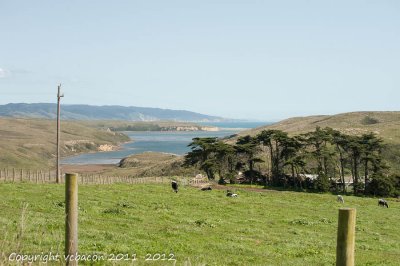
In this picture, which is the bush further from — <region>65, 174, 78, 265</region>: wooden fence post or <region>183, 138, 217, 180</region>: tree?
<region>65, 174, 78, 265</region>: wooden fence post

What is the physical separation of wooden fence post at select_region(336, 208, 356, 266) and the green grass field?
655 cm

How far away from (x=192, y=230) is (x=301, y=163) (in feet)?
190

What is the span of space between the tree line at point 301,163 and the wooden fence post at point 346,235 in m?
71.5

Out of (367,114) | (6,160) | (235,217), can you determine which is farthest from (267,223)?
(367,114)

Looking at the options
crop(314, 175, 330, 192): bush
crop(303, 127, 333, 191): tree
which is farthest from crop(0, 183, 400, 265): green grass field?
crop(303, 127, 333, 191): tree

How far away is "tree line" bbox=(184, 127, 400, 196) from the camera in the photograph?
7750 centimetres

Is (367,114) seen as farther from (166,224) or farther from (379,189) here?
(166,224)

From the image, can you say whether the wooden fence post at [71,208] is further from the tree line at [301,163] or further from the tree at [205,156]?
the tree at [205,156]

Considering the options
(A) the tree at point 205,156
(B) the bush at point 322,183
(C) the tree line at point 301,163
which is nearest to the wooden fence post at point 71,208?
(C) the tree line at point 301,163

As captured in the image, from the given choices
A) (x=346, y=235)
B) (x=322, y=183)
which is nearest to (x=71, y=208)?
(x=346, y=235)

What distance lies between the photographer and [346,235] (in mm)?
7203

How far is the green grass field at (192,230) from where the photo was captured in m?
17.9

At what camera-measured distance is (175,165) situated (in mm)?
123625

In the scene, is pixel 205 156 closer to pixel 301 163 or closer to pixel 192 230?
pixel 301 163
